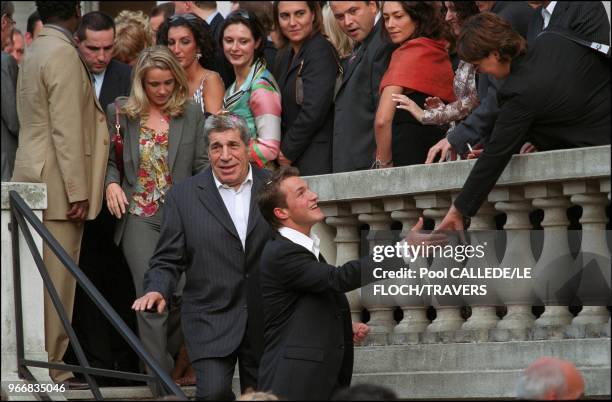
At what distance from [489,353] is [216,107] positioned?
9.43 feet

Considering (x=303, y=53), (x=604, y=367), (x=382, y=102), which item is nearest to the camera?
(x=604, y=367)

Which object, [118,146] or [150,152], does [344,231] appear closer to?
[150,152]

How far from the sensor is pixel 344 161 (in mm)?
9844

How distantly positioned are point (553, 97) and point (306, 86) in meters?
2.33

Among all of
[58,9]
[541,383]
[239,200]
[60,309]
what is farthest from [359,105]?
[541,383]

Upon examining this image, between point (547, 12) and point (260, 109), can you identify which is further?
point (260, 109)

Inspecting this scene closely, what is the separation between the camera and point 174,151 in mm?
9938

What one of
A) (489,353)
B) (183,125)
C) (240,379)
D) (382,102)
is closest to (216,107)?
(183,125)

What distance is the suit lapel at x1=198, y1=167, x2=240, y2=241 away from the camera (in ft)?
29.6

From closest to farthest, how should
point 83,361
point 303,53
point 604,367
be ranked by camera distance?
point 604,367 → point 83,361 → point 303,53

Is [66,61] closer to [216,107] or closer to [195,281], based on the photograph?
[216,107]

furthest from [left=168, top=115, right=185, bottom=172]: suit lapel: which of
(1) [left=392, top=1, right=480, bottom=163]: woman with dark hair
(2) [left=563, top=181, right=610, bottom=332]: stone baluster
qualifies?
(2) [left=563, top=181, right=610, bottom=332]: stone baluster

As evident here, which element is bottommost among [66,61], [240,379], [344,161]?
[240,379]

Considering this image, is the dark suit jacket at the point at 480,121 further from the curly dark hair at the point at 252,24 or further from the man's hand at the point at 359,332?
the curly dark hair at the point at 252,24
